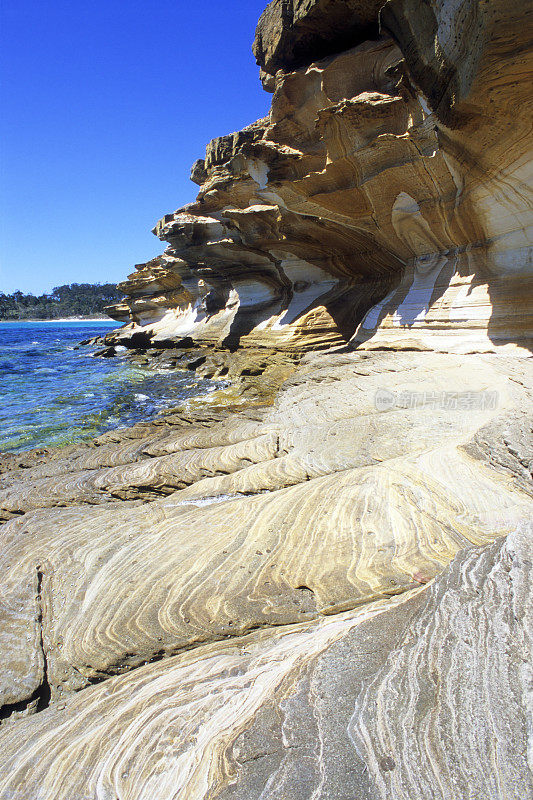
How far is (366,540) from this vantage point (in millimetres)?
2900

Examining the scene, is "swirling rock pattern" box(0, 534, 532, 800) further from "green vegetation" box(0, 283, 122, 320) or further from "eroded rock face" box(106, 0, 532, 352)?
"green vegetation" box(0, 283, 122, 320)

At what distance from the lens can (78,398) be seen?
11.7 meters

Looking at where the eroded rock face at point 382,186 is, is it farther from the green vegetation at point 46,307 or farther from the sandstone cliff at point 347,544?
the green vegetation at point 46,307

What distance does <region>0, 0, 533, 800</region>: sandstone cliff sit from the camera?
1.61 meters

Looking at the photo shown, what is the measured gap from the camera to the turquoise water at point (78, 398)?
849 centimetres

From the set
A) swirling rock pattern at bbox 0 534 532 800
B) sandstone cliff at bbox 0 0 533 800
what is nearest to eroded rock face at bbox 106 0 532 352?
sandstone cliff at bbox 0 0 533 800

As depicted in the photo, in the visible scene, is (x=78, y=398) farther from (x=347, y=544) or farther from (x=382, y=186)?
(x=347, y=544)

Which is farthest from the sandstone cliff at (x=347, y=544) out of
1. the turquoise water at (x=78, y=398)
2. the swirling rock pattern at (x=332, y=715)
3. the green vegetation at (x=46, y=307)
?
the green vegetation at (x=46, y=307)

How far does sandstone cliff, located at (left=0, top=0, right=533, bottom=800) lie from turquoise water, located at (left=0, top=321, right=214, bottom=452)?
1699 millimetres

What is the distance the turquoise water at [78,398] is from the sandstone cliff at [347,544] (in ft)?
5.57

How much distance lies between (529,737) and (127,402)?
10.6m

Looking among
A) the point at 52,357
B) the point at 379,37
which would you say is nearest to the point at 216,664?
the point at 379,37

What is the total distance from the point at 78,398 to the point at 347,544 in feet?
35.1

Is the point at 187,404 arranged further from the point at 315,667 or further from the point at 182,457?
the point at 315,667
